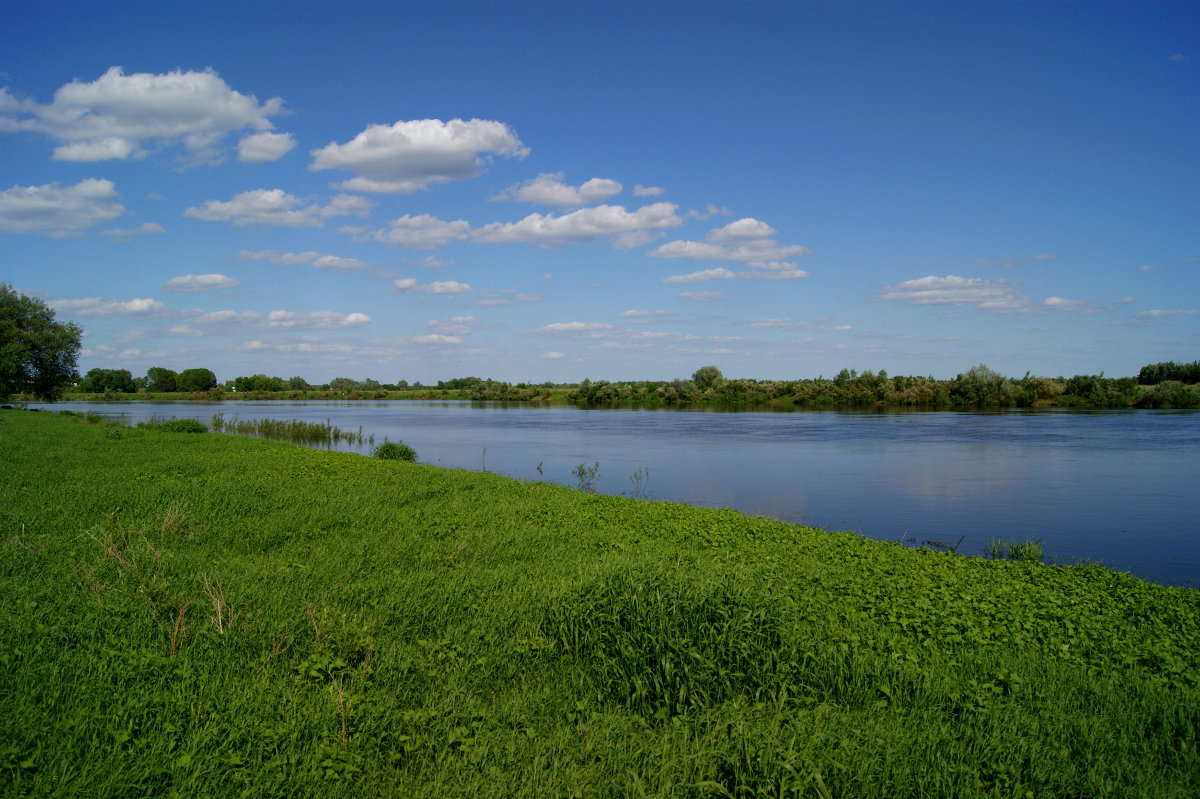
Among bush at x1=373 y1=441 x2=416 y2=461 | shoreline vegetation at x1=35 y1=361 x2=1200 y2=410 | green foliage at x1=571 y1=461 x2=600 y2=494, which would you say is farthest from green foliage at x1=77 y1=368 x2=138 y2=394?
green foliage at x1=571 y1=461 x2=600 y2=494

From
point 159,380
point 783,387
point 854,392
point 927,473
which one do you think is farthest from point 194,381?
point 927,473

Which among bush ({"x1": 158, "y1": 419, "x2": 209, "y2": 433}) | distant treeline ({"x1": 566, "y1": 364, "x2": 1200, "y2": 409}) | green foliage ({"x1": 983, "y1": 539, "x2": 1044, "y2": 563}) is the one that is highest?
distant treeline ({"x1": 566, "y1": 364, "x2": 1200, "y2": 409})

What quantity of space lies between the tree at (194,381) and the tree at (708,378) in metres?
84.0

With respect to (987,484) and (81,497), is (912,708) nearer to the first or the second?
(81,497)

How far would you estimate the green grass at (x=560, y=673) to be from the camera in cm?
354

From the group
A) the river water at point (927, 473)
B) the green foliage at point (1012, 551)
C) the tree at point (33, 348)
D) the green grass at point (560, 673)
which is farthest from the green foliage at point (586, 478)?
the tree at point (33, 348)

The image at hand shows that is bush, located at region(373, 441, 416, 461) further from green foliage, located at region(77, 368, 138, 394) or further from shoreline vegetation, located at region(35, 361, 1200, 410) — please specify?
green foliage, located at region(77, 368, 138, 394)

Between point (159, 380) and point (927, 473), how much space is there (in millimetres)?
125910

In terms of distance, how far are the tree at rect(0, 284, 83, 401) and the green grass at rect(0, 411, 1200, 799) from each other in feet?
157

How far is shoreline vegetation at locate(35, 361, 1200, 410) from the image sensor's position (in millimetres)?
52156

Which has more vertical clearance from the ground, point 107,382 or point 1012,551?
point 107,382

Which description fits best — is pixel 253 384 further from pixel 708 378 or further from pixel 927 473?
pixel 927 473

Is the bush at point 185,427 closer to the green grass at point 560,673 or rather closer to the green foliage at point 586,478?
the green foliage at point 586,478

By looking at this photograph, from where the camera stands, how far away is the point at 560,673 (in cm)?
496
